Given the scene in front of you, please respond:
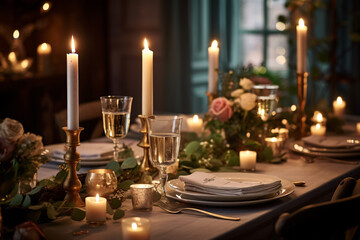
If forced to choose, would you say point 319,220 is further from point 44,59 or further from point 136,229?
point 44,59

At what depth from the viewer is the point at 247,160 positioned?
181 centimetres

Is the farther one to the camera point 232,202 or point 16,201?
point 232,202

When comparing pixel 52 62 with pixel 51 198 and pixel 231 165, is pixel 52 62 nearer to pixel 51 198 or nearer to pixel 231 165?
pixel 231 165

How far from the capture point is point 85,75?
534 cm

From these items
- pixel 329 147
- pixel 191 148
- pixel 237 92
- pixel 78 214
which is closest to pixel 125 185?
pixel 78 214

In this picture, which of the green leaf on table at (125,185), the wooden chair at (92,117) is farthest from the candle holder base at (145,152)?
the wooden chair at (92,117)

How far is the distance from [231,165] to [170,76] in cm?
352

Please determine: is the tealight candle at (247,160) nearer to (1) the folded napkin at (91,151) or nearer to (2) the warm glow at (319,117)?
(1) the folded napkin at (91,151)

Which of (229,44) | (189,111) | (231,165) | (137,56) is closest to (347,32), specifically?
(229,44)

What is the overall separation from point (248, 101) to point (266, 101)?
0.10 m

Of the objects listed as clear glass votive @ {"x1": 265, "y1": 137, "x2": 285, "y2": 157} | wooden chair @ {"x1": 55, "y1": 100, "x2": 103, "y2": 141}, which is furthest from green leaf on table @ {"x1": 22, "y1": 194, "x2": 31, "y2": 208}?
wooden chair @ {"x1": 55, "y1": 100, "x2": 103, "y2": 141}

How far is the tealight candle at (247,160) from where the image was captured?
1.81 meters

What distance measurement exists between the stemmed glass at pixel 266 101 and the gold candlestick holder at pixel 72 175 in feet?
2.78

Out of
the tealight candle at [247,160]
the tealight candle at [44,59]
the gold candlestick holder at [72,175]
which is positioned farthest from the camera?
the tealight candle at [44,59]
